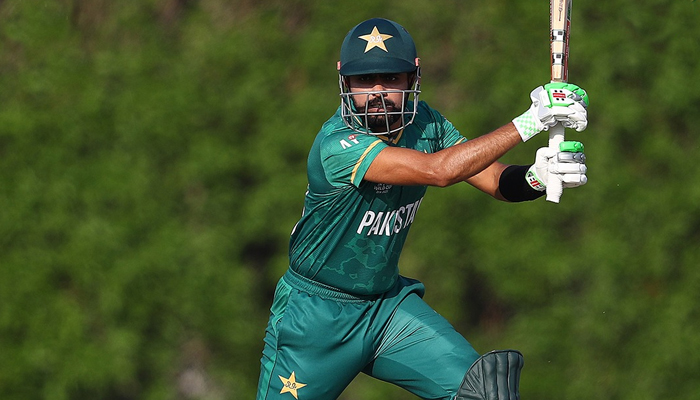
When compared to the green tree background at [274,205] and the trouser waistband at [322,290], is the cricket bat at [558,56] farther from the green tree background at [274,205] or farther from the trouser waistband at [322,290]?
the green tree background at [274,205]

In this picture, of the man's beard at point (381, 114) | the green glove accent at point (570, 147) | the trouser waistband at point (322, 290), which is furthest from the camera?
the trouser waistband at point (322, 290)

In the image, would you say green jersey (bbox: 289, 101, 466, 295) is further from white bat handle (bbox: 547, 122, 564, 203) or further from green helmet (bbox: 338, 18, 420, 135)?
white bat handle (bbox: 547, 122, 564, 203)

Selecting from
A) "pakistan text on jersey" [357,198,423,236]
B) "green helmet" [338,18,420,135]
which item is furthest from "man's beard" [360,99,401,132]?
"pakistan text on jersey" [357,198,423,236]

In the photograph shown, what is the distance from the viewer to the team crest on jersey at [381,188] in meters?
5.19

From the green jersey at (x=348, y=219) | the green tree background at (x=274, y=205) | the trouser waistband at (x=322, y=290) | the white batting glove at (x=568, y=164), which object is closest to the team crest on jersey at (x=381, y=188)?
the green jersey at (x=348, y=219)

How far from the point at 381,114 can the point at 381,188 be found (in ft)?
1.09

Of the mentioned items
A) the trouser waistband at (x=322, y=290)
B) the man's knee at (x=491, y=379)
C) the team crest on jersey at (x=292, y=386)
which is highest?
the trouser waistband at (x=322, y=290)

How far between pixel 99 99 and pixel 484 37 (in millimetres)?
3042

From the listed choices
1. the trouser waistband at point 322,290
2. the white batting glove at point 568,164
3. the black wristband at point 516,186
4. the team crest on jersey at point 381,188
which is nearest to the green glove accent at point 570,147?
the white batting glove at point 568,164

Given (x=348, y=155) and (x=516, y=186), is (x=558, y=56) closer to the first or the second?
(x=516, y=186)

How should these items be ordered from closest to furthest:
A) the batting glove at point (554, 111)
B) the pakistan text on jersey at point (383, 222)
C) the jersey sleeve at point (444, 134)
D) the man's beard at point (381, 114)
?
1. the batting glove at point (554, 111)
2. the man's beard at point (381, 114)
3. the pakistan text on jersey at point (383, 222)
4. the jersey sleeve at point (444, 134)

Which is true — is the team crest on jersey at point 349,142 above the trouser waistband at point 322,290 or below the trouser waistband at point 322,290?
above

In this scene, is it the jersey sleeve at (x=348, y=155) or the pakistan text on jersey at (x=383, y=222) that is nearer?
the jersey sleeve at (x=348, y=155)

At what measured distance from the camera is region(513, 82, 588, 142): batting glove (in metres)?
4.64
